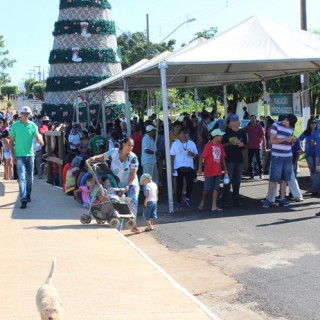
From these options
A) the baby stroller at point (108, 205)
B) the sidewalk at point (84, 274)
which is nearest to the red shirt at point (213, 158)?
the baby stroller at point (108, 205)

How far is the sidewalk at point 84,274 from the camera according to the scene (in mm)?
5309

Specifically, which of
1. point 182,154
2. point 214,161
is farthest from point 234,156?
point 182,154

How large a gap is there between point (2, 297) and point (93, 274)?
119 centimetres

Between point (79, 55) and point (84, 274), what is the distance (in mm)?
21488

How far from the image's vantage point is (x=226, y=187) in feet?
37.9

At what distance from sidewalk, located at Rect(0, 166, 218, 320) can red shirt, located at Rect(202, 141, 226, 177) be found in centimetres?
272

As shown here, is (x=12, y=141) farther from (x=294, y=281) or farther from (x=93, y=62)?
(x=93, y=62)

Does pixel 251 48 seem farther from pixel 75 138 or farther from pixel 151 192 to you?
pixel 75 138

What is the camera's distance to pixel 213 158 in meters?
11.2

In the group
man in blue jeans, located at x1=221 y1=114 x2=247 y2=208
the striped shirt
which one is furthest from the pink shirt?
the striped shirt

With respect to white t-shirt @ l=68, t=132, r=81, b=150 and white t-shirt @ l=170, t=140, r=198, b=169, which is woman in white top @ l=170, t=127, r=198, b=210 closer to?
white t-shirt @ l=170, t=140, r=198, b=169

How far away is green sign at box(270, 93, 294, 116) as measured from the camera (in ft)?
60.8

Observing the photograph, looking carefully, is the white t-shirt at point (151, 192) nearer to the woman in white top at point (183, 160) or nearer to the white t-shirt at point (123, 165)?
the white t-shirt at point (123, 165)

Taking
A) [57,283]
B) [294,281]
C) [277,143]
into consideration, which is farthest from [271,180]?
[57,283]
